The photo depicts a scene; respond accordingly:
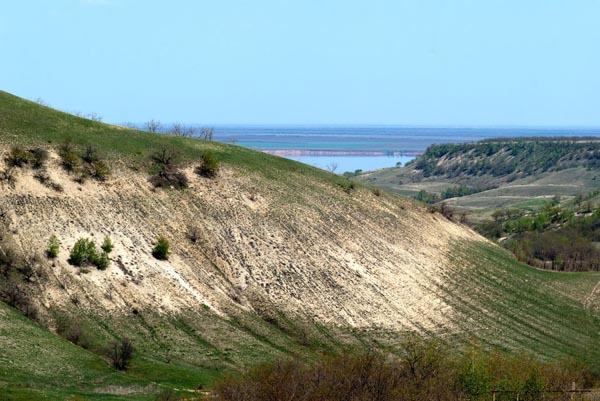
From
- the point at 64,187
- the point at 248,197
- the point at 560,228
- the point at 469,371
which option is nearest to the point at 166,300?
the point at 64,187

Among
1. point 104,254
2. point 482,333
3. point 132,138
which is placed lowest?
point 482,333

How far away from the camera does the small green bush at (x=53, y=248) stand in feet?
184

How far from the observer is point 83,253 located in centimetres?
5706

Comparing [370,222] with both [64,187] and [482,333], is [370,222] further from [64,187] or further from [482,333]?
[64,187]

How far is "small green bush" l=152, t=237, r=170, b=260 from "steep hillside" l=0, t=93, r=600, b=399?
2.03 ft

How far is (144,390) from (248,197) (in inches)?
1216

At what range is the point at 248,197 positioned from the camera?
72.8 meters

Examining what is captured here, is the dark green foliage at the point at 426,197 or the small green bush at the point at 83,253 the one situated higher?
the small green bush at the point at 83,253

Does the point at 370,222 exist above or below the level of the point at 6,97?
below

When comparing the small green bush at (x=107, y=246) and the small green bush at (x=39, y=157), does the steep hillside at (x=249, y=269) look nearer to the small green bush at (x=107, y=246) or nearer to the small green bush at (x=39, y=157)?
the small green bush at (x=39, y=157)

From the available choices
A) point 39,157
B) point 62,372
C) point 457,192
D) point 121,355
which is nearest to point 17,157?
point 39,157

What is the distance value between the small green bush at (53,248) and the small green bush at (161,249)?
7.00 metres

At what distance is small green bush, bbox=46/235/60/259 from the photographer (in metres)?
56.2

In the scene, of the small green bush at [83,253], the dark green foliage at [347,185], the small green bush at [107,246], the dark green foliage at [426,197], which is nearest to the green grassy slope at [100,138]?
the dark green foliage at [347,185]
